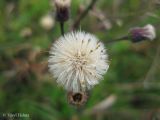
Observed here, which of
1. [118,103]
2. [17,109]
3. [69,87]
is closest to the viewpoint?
[69,87]

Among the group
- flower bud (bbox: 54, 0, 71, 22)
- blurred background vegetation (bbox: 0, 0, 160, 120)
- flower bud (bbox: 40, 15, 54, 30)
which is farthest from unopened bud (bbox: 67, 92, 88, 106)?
flower bud (bbox: 40, 15, 54, 30)

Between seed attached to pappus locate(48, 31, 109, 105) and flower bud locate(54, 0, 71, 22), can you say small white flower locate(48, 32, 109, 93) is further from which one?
flower bud locate(54, 0, 71, 22)

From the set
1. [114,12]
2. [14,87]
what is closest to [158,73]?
[114,12]

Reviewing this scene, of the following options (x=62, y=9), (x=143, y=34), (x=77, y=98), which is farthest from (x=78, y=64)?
(x=143, y=34)

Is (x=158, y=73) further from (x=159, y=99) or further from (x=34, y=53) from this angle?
(x=34, y=53)

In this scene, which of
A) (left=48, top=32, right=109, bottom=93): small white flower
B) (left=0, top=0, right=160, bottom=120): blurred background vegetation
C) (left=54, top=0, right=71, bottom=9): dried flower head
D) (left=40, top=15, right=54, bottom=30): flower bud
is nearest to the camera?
(left=48, top=32, right=109, bottom=93): small white flower
